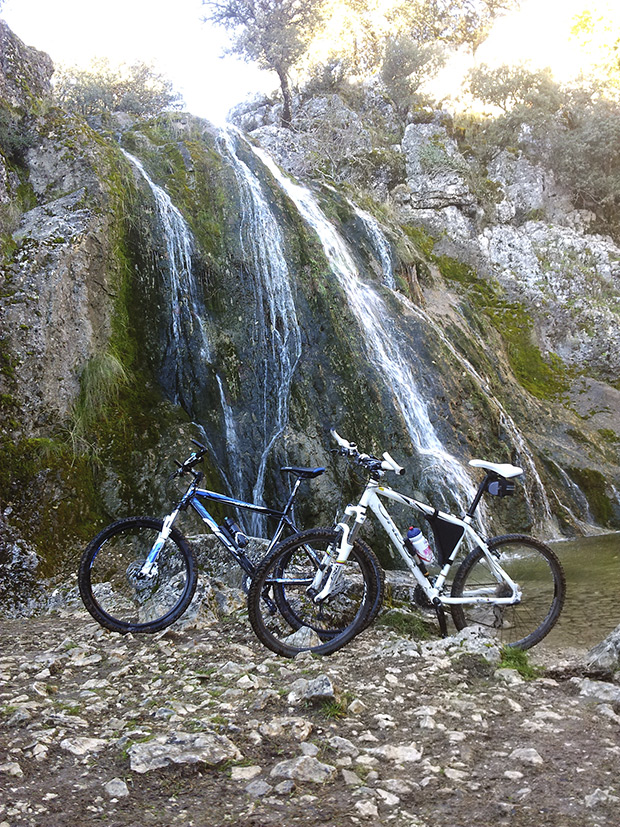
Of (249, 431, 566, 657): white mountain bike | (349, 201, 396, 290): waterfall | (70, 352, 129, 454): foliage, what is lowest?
(249, 431, 566, 657): white mountain bike

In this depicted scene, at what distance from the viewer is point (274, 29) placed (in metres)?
24.0

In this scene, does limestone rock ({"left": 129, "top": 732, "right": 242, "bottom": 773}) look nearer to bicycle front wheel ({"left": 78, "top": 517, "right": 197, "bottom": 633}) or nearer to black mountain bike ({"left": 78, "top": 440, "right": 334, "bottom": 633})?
black mountain bike ({"left": 78, "top": 440, "right": 334, "bottom": 633})

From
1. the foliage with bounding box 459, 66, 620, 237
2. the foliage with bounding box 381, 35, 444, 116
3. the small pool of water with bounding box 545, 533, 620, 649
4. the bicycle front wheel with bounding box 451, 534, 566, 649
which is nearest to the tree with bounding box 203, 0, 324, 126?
the foliage with bounding box 381, 35, 444, 116

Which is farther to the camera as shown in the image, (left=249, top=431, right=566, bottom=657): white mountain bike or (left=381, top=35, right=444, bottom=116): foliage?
(left=381, top=35, right=444, bottom=116): foliage

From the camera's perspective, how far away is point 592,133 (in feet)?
74.3

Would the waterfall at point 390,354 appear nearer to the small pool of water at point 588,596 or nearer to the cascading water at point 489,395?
the cascading water at point 489,395

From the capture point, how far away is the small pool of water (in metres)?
4.79

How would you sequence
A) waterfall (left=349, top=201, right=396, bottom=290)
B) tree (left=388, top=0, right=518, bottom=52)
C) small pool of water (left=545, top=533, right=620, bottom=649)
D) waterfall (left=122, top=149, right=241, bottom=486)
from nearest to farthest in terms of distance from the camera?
small pool of water (left=545, top=533, right=620, bottom=649)
waterfall (left=122, top=149, right=241, bottom=486)
waterfall (left=349, top=201, right=396, bottom=290)
tree (left=388, top=0, right=518, bottom=52)

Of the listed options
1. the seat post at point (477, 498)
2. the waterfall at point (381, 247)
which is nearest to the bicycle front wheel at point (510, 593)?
the seat post at point (477, 498)

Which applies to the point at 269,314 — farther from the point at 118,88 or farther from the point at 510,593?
the point at 118,88

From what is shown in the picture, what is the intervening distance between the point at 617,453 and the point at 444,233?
31.6 feet

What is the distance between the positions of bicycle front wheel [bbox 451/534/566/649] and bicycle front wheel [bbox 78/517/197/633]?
6.83 feet

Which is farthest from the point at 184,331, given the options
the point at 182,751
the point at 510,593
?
the point at 182,751

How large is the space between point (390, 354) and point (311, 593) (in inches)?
315
